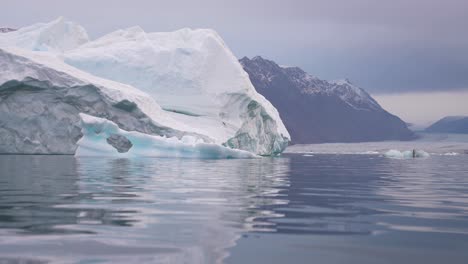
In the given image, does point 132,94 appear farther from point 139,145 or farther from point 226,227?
point 226,227

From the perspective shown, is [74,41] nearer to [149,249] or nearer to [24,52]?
[24,52]

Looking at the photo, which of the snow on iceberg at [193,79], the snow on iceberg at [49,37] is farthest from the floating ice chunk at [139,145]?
the snow on iceberg at [49,37]

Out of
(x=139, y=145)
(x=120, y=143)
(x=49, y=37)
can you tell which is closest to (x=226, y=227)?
(x=139, y=145)

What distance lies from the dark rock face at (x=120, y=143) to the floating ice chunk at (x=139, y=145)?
788 millimetres

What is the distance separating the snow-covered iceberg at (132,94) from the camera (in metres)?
29.6

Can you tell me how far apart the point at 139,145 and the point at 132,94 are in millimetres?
5110

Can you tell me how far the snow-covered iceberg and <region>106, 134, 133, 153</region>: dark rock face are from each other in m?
0.07

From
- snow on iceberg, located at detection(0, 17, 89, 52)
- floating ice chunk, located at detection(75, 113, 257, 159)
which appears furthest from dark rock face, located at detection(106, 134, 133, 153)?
snow on iceberg, located at detection(0, 17, 89, 52)

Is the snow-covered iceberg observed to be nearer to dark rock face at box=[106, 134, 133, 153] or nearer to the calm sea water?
dark rock face at box=[106, 134, 133, 153]

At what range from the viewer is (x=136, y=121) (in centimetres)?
3056

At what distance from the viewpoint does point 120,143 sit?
94.5 feet

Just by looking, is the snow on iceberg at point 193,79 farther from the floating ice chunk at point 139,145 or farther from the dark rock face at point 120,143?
the floating ice chunk at point 139,145

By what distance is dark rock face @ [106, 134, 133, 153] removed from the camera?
2847 centimetres

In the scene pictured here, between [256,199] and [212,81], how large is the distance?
3081cm
